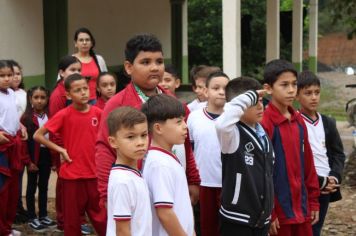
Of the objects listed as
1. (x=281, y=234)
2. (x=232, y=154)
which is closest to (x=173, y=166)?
(x=232, y=154)

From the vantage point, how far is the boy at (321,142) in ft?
14.3

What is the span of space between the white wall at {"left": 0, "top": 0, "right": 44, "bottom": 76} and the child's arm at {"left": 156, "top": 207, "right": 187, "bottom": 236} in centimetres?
568

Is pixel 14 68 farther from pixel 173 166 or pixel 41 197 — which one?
pixel 173 166

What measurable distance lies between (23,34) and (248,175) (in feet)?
19.6

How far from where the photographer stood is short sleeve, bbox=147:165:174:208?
2969 mm

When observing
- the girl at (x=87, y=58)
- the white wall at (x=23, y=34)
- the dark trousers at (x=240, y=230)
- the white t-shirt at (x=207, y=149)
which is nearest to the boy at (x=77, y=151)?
the white t-shirt at (x=207, y=149)

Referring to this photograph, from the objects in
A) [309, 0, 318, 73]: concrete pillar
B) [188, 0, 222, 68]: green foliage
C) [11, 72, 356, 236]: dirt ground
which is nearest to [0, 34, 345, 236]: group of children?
[11, 72, 356, 236]: dirt ground

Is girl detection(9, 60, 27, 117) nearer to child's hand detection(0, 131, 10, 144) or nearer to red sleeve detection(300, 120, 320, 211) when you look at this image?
child's hand detection(0, 131, 10, 144)

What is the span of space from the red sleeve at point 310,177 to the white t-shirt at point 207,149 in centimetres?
61

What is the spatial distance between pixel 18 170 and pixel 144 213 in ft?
8.90

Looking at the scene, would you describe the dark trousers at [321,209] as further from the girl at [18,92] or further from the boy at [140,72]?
the girl at [18,92]

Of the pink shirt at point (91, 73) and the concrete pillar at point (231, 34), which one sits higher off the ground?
the concrete pillar at point (231, 34)

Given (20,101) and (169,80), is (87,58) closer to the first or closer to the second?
(20,101)

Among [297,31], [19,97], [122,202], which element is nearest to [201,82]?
[19,97]
